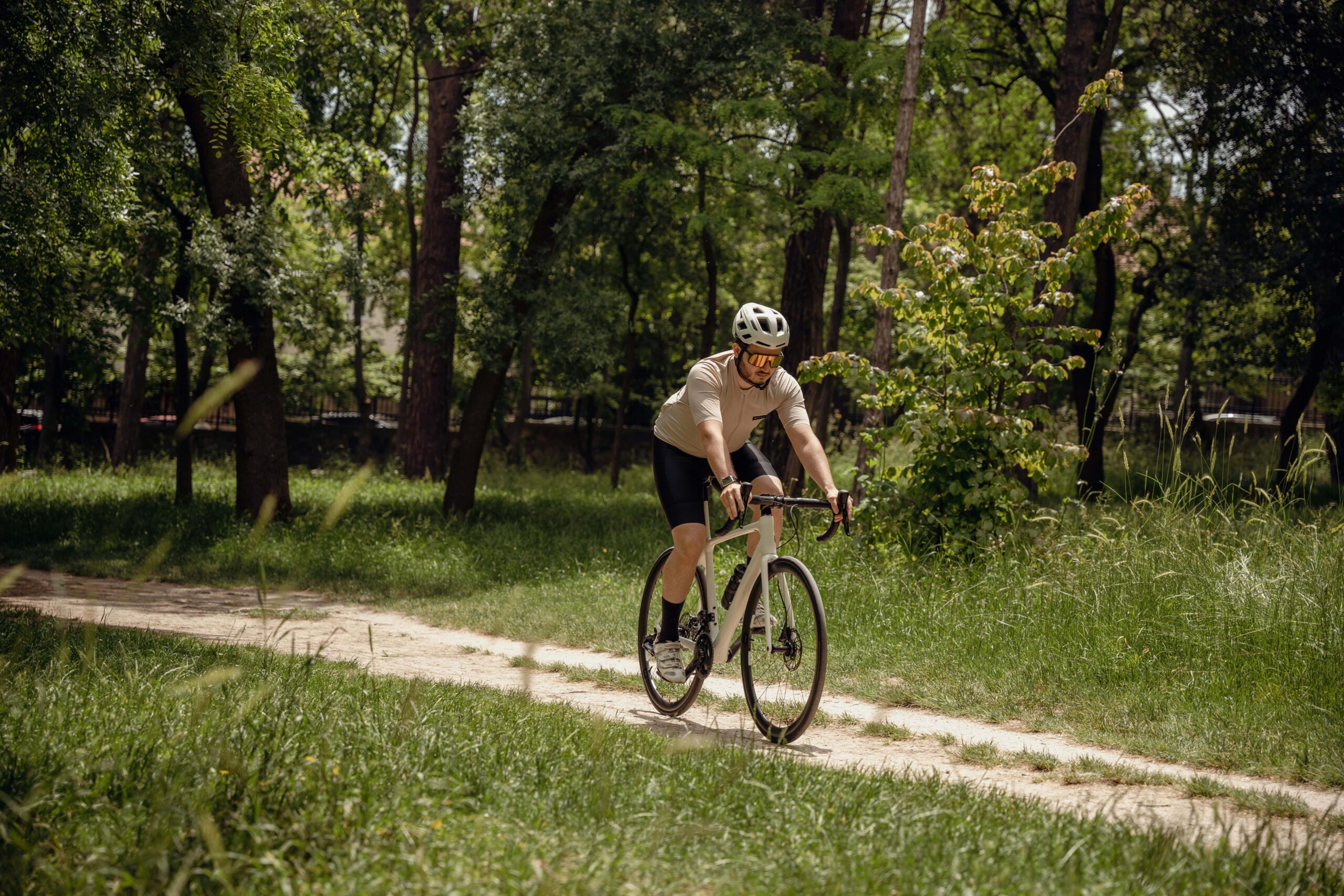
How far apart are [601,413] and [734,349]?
79.0ft

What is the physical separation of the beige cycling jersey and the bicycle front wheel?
2.60ft

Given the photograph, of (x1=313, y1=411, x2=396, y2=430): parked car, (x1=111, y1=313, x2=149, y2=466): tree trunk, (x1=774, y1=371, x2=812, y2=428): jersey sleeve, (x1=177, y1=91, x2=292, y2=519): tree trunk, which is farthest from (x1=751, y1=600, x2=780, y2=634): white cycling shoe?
(x1=313, y1=411, x2=396, y2=430): parked car

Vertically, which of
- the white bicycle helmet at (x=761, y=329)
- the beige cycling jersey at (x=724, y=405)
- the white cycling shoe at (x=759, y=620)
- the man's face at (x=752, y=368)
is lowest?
the white cycling shoe at (x=759, y=620)

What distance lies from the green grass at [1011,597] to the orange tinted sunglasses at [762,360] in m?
2.40

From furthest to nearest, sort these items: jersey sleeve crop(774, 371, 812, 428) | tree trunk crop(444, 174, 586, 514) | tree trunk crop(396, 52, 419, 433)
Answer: tree trunk crop(396, 52, 419, 433)
tree trunk crop(444, 174, 586, 514)
jersey sleeve crop(774, 371, 812, 428)

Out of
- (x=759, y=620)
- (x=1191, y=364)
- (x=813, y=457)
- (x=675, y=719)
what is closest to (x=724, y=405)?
(x=813, y=457)

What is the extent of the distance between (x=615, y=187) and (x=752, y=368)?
8768 millimetres

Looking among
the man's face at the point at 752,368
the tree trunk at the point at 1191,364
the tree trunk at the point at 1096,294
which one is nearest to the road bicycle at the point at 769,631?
the man's face at the point at 752,368

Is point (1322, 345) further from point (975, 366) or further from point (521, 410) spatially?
point (521, 410)

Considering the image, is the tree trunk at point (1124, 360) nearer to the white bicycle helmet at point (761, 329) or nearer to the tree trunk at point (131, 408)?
the white bicycle helmet at point (761, 329)

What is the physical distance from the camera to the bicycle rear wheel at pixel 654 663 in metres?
6.30

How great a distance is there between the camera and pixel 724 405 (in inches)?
236

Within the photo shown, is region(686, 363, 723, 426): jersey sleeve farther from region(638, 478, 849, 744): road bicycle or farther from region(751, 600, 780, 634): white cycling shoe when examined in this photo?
region(751, 600, 780, 634): white cycling shoe

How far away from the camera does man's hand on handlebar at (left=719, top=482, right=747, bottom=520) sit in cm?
526
